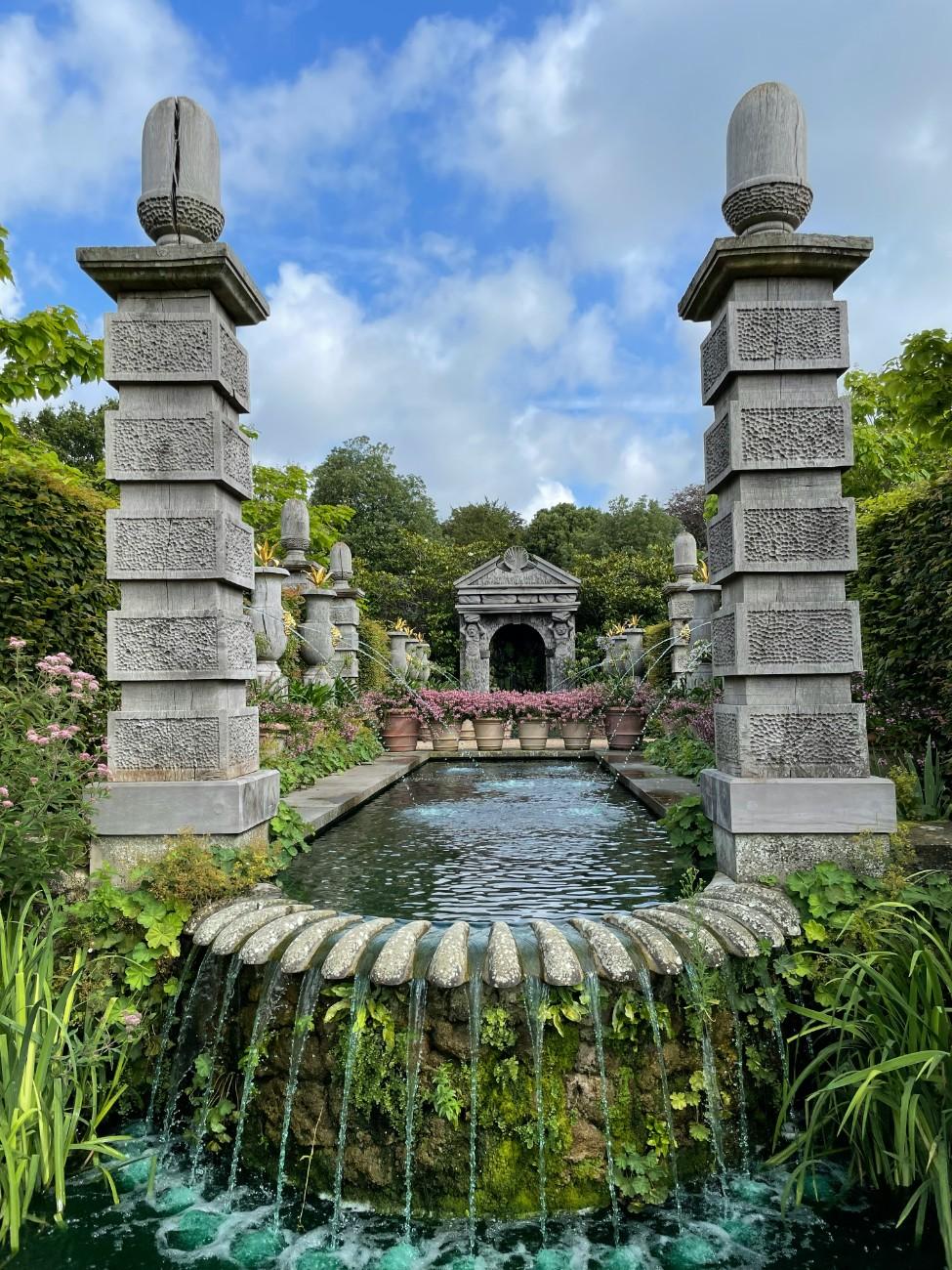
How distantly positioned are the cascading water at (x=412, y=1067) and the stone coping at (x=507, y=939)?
9 cm

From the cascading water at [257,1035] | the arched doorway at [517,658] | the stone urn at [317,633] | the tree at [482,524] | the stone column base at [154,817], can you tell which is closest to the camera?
the cascading water at [257,1035]

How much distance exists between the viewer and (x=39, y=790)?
3.49m

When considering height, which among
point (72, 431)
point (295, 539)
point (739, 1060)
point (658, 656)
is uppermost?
point (72, 431)

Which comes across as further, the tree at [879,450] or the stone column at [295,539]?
the tree at [879,450]

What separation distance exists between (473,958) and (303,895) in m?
1.62

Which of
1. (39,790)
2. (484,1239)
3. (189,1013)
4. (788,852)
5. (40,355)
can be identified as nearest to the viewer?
(484,1239)

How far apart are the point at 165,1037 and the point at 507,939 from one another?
152cm

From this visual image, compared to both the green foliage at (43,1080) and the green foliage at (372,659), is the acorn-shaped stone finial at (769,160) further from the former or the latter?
the green foliage at (372,659)

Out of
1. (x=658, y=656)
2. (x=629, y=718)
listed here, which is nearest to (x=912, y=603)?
(x=629, y=718)

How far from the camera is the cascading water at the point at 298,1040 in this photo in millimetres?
2926

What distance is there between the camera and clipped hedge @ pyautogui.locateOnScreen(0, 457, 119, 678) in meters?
5.12

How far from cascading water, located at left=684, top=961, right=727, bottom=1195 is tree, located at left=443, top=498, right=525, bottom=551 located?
3369cm

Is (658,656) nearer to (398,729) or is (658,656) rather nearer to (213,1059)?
(398,729)

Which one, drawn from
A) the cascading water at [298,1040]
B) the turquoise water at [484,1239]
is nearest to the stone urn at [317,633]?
the cascading water at [298,1040]
